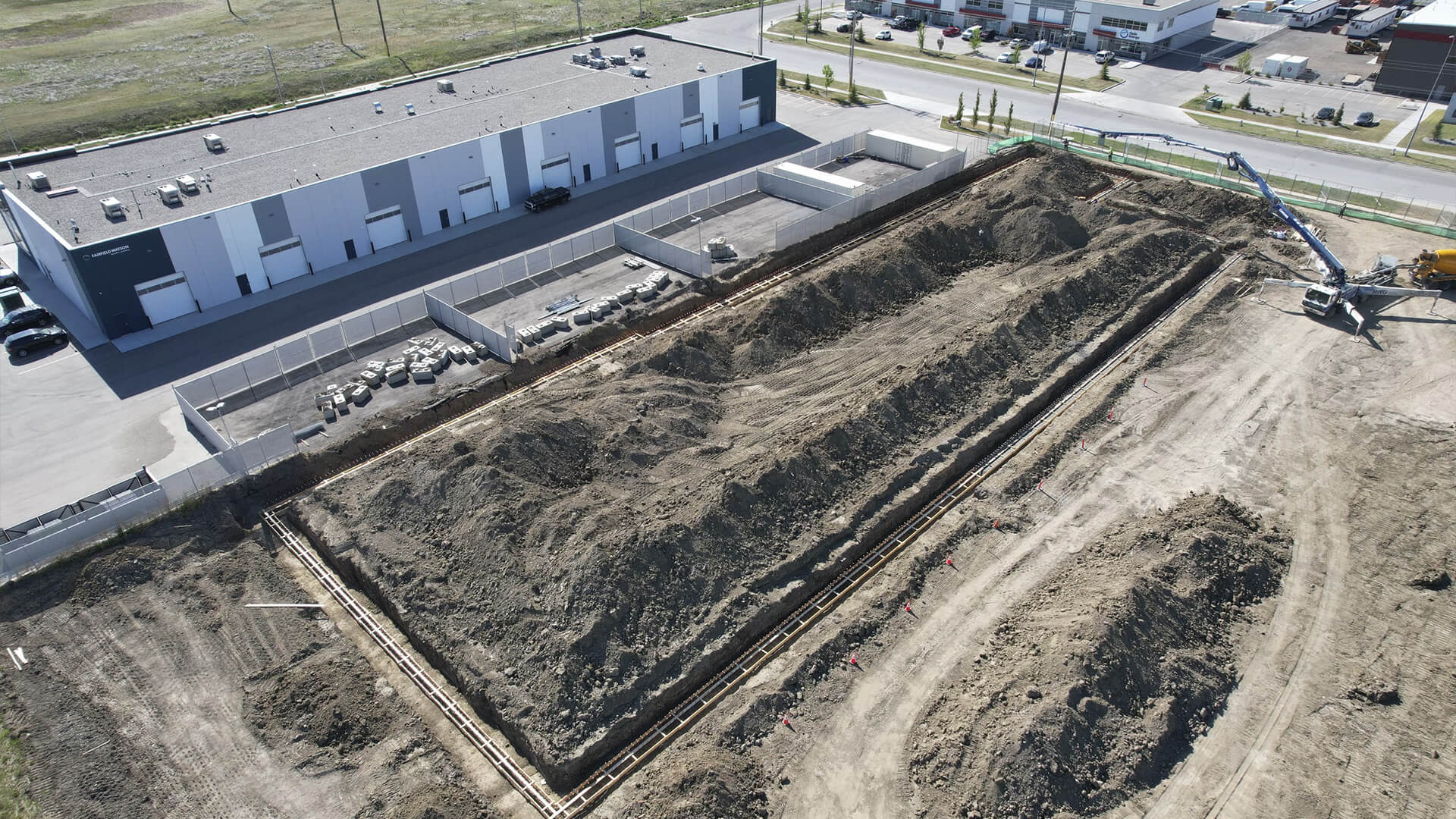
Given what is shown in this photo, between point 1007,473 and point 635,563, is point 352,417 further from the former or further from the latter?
point 1007,473

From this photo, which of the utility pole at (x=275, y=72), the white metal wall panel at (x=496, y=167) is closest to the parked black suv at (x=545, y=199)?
the white metal wall panel at (x=496, y=167)

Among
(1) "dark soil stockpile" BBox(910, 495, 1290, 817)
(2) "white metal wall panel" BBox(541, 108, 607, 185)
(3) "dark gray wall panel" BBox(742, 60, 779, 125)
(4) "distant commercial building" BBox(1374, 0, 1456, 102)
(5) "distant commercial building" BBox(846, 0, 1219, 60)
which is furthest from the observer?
(5) "distant commercial building" BBox(846, 0, 1219, 60)

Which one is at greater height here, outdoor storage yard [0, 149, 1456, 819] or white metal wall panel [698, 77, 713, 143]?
white metal wall panel [698, 77, 713, 143]

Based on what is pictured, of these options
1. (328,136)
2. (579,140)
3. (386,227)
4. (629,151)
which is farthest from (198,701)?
(629,151)

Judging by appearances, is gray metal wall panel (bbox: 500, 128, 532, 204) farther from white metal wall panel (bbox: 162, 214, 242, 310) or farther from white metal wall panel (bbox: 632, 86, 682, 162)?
white metal wall panel (bbox: 162, 214, 242, 310)

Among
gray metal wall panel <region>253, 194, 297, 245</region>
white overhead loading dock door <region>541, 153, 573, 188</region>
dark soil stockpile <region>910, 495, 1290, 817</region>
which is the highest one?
gray metal wall panel <region>253, 194, 297, 245</region>

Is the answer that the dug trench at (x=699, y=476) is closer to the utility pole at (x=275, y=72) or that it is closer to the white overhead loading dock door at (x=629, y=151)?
the white overhead loading dock door at (x=629, y=151)

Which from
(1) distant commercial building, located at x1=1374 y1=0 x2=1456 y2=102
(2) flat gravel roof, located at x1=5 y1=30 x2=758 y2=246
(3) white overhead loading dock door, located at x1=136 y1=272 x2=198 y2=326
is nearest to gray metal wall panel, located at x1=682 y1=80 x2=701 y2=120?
(2) flat gravel roof, located at x1=5 y1=30 x2=758 y2=246
